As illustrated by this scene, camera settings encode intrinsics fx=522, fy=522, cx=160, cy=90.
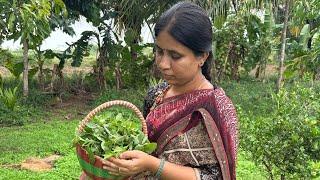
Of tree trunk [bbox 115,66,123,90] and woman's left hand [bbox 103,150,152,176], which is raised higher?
woman's left hand [bbox 103,150,152,176]

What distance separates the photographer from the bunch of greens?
1670 millimetres

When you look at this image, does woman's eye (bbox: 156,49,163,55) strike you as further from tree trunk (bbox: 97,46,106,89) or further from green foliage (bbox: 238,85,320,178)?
tree trunk (bbox: 97,46,106,89)

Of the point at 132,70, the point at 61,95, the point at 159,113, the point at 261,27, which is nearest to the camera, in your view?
the point at 159,113

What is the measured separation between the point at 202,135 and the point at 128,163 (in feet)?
0.91

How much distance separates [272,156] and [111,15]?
7.22 m

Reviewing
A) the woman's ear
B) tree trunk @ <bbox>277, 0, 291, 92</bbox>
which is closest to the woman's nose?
the woman's ear

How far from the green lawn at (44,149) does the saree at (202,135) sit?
12.5 feet

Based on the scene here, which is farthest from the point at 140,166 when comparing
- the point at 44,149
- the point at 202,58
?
the point at 44,149

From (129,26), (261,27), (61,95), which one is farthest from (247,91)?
(61,95)

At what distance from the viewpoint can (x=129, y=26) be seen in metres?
9.99

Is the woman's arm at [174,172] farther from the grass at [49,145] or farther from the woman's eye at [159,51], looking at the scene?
the grass at [49,145]

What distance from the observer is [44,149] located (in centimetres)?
640

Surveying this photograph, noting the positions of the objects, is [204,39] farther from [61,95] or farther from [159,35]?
[61,95]

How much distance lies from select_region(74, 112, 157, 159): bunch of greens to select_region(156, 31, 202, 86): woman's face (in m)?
0.22
